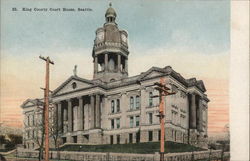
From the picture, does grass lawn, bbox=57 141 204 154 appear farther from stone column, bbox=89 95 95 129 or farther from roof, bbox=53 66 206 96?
roof, bbox=53 66 206 96

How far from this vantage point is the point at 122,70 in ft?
39.7

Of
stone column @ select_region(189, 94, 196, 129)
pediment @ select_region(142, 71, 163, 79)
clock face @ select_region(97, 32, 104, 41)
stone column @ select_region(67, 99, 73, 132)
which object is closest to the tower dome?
clock face @ select_region(97, 32, 104, 41)

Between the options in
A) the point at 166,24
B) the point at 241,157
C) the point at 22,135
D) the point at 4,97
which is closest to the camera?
the point at 241,157

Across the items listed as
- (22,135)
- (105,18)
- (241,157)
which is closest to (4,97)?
(22,135)

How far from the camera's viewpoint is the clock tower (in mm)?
10688

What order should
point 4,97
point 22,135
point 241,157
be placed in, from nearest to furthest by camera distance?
point 241,157 < point 4,97 < point 22,135

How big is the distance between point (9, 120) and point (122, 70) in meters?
3.20

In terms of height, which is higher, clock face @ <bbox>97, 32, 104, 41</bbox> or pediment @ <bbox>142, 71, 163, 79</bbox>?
clock face @ <bbox>97, 32, 104, 41</bbox>

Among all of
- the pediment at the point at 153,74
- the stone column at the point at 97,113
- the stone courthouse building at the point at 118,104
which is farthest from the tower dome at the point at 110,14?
the stone column at the point at 97,113

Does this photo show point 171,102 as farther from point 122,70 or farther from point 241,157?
point 241,157

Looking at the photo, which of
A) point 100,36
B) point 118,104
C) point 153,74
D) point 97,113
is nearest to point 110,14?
point 100,36

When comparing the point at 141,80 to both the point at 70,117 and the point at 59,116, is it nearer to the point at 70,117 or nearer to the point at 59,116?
the point at 70,117

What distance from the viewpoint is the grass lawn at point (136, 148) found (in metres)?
10.6

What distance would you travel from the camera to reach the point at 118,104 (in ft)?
42.6
